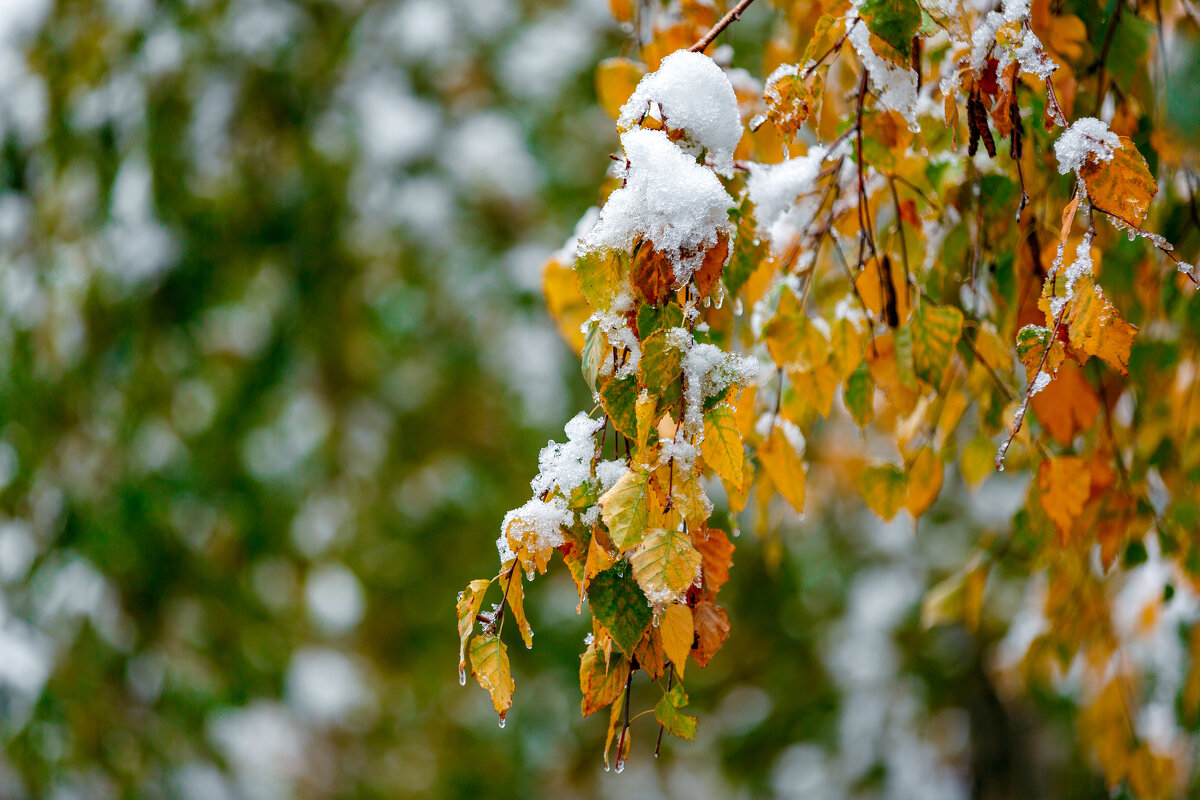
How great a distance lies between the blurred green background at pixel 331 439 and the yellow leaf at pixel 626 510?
2535 mm

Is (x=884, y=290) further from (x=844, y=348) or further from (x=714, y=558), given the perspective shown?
(x=714, y=558)

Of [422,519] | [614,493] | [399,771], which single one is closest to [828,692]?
[422,519]

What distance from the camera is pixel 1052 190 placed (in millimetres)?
996

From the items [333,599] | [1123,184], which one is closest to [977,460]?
[1123,184]

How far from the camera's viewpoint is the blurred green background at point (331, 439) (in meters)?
2.73

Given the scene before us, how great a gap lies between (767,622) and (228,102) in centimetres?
268

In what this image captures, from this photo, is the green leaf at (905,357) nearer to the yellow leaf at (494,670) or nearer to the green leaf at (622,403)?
the green leaf at (622,403)

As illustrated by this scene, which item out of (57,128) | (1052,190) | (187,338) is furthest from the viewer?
(187,338)

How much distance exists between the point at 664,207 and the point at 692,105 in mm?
97

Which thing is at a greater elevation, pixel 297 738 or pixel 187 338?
pixel 187 338

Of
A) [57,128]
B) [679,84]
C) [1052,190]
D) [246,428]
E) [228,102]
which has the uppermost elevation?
[57,128]

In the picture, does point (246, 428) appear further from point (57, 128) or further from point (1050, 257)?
point (1050, 257)

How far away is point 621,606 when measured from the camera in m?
0.56

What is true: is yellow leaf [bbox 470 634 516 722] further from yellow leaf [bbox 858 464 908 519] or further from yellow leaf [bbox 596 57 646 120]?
yellow leaf [bbox 596 57 646 120]
